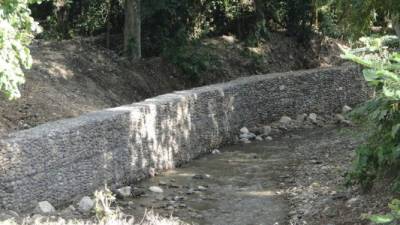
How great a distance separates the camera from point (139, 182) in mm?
10828

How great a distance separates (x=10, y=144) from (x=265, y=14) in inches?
560

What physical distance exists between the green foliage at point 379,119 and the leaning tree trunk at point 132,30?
8510 mm

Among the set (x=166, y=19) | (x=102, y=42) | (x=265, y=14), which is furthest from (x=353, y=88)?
(x=102, y=42)

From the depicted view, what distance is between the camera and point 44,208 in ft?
27.6

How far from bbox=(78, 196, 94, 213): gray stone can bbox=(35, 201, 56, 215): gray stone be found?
0.42 m

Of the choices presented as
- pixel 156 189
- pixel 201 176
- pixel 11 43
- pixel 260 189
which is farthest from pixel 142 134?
pixel 11 43

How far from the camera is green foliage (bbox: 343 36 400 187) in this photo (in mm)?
5176

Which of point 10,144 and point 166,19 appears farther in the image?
point 166,19

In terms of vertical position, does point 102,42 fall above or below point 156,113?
above

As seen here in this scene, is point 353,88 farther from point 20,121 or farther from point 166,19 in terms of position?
point 20,121

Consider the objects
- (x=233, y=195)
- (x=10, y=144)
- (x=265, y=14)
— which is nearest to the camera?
(x=10, y=144)

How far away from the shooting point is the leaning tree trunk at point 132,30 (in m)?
15.4

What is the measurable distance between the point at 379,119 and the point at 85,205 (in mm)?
4663

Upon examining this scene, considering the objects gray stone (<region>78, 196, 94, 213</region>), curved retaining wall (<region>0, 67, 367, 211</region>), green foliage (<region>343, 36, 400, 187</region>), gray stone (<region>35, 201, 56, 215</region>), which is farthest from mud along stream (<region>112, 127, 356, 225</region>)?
green foliage (<region>343, 36, 400, 187</region>)
